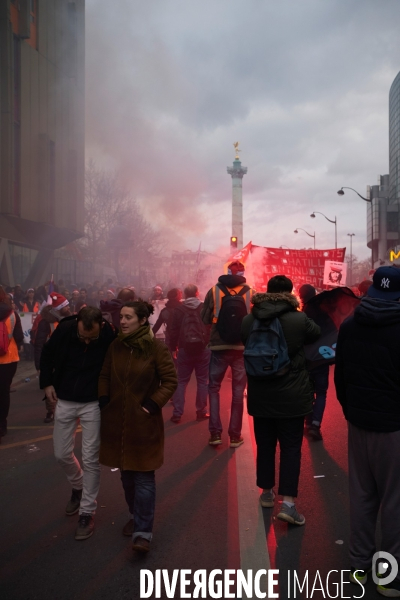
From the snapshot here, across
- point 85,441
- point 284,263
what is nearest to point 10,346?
point 85,441

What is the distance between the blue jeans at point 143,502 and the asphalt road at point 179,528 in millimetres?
146

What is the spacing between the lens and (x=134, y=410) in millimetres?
3324

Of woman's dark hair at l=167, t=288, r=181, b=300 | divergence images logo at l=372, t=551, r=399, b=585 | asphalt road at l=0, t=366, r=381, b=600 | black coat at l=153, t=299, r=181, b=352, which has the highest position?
woman's dark hair at l=167, t=288, r=181, b=300

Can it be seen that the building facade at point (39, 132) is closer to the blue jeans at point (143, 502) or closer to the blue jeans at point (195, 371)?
the blue jeans at point (195, 371)

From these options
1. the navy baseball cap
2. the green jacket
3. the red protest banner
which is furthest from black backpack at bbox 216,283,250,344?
the red protest banner

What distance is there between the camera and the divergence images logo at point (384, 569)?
2824 millimetres

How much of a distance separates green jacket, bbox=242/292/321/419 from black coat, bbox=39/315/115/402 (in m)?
1.15

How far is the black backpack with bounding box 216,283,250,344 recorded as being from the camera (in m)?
5.44

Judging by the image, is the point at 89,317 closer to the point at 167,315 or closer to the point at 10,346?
the point at 10,346

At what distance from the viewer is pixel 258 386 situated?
3760 millimetres

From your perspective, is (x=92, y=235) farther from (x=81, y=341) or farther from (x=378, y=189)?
(x=378, y=189)

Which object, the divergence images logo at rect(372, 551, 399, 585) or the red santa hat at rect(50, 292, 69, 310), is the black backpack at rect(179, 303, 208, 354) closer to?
the red santa hat at rect(50, 292, 69, 310)

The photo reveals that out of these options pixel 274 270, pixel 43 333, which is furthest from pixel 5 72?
pixel 43 333

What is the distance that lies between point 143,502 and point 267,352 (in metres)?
1.32
